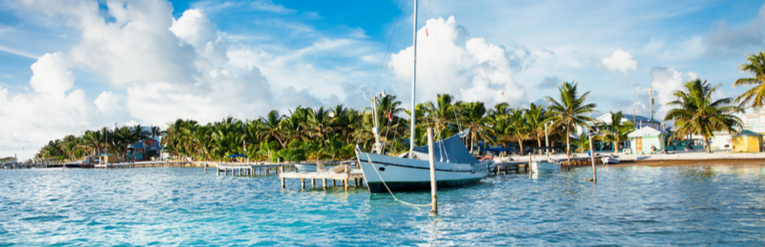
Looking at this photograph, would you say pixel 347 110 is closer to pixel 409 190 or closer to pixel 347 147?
pixel 347 147

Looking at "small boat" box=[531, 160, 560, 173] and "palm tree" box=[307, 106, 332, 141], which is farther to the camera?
"palm tree" box=[307, 106, 332, 141]

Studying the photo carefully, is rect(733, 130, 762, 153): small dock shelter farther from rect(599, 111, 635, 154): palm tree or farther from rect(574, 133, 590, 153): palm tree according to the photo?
rect(574, 133, 590, 153): palm tree

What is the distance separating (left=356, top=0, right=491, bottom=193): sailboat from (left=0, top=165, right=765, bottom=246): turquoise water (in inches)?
34.8

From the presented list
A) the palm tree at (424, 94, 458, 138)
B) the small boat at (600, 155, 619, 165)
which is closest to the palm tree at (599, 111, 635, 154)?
the small boat at (600, 155, 619, 165)

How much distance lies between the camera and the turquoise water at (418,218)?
42.3 ft

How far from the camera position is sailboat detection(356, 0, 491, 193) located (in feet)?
70.5

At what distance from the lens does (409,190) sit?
75.2ft

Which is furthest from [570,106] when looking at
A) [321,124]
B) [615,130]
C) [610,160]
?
[321,124]

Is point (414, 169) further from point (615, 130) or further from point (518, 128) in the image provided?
point (615, 130)

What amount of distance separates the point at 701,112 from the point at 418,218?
4219 centimetres

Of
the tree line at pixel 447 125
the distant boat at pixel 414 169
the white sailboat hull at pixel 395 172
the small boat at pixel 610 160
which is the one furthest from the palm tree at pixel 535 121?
the white sailboat hull at pixel 395 172

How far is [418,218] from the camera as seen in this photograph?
15758 millimetres

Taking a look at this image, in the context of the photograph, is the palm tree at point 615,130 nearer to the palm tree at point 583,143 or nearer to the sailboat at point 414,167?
the palm tree at point 583,143

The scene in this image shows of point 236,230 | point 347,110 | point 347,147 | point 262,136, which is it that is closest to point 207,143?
point 262,136
